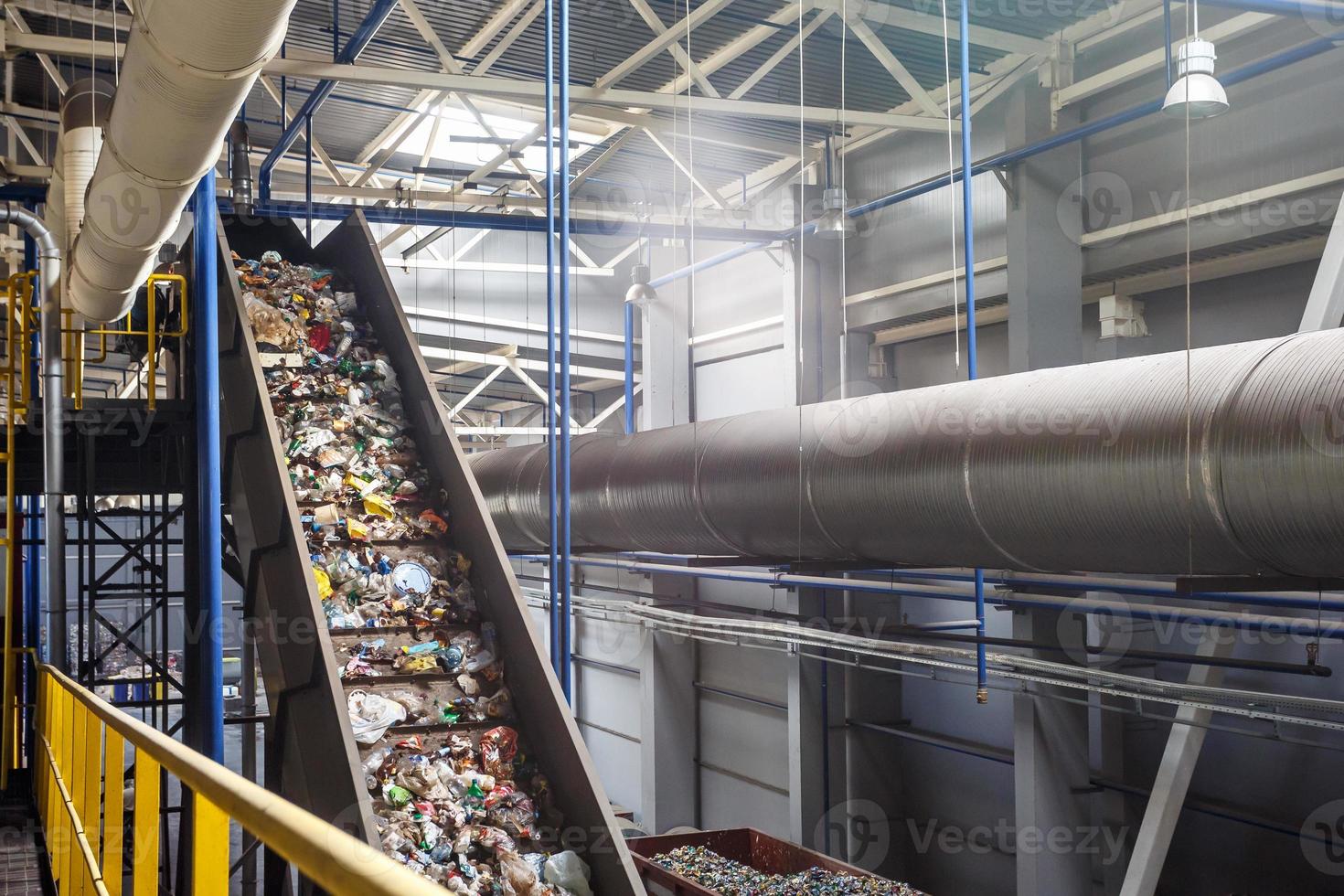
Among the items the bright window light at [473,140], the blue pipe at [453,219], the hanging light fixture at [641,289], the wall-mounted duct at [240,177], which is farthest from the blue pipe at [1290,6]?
the bright window light at [473,140]

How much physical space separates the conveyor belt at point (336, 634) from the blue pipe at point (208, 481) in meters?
0.26

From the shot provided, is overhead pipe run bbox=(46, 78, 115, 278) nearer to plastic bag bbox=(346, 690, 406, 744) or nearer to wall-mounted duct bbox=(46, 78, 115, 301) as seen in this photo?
wall-mounted duct bbox=(46, 78, 115, 301)

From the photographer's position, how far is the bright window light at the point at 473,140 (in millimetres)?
12898

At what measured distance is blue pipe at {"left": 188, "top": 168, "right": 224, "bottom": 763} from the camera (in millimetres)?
5504

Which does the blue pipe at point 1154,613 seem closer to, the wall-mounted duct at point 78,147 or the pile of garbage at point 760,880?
the pile of garbage at point 760,880

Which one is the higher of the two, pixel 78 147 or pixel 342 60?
pixel 342 60

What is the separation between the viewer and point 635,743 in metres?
16.4

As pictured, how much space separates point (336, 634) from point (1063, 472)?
362cm

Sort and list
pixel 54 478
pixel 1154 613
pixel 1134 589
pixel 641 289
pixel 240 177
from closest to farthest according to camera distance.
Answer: pixel 54 478 < pixel 1134 589 < pixel 1154 613 < pixel 240 177 < pixel 641 289

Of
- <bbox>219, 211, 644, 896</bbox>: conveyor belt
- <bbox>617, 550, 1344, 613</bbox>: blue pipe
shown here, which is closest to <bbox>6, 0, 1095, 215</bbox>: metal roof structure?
<bbox>219, 211, 644, 896</bbox>: conveyor belt

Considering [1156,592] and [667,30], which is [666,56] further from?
[1156,592]

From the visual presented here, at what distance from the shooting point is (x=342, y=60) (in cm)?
908

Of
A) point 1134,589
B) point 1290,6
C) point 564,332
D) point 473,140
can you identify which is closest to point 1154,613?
point 1134,589

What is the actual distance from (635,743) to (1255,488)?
44.0 feet
